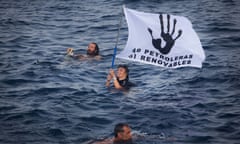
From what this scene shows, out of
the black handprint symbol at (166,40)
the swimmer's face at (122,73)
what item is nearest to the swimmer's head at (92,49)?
the swimmer's face at (122,73)

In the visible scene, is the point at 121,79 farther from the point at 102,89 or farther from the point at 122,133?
the point at 122,133

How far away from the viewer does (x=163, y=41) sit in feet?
39.9

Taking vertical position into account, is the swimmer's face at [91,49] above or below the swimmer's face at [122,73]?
above

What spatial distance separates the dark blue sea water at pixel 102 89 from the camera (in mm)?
11602

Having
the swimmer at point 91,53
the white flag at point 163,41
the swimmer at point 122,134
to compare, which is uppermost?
the white flag at point 163,41

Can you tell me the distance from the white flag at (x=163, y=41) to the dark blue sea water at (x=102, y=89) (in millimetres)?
1772

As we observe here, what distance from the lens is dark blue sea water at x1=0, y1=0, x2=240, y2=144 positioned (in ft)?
38.1

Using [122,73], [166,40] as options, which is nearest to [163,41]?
[166,40]

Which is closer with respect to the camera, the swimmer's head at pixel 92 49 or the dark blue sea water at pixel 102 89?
the dark blue sea water at pixel 102 89

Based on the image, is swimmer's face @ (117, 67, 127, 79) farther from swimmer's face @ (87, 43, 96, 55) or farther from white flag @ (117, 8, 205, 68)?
swimmer's face @ (87, 43, 96, 55)

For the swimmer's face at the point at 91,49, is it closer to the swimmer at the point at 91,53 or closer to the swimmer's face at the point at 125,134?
the swimmer at the point at 91,53

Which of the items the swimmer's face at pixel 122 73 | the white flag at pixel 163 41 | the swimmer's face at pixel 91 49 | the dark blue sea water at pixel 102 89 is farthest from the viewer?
the swimmer's face at pixel 91 49

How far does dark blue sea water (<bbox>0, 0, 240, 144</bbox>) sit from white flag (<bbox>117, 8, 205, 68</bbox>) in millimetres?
1772

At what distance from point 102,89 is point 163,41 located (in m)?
3.68
